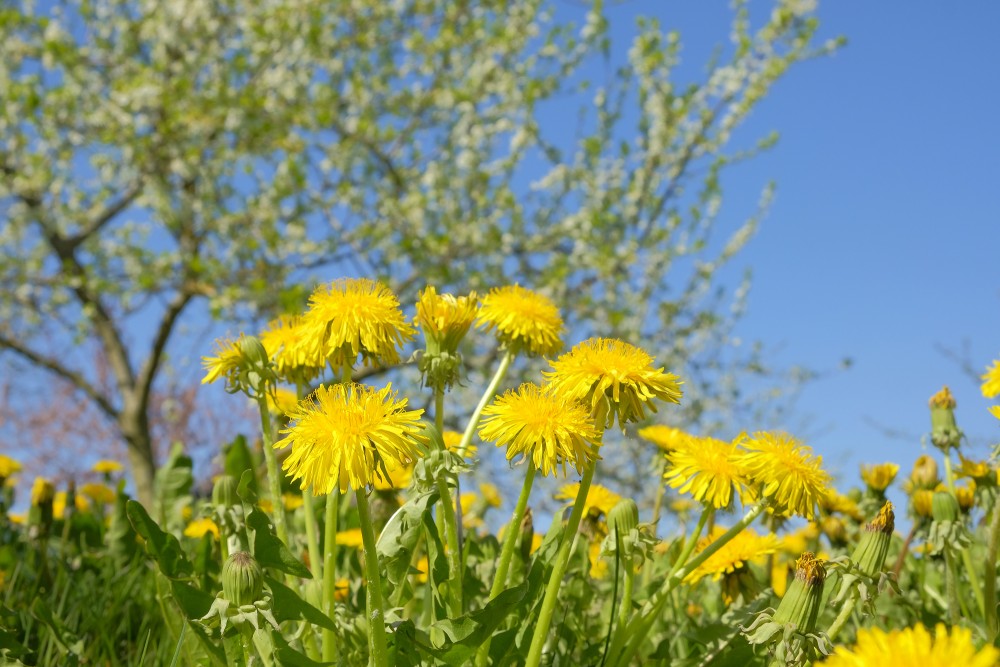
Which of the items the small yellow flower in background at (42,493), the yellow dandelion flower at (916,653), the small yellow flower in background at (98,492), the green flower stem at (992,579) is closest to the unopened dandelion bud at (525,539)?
the green flower stem at (992,579)

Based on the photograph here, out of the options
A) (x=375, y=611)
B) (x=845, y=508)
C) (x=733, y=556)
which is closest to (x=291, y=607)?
(x=375, y=611)

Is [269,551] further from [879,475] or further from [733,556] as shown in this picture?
[879,475]

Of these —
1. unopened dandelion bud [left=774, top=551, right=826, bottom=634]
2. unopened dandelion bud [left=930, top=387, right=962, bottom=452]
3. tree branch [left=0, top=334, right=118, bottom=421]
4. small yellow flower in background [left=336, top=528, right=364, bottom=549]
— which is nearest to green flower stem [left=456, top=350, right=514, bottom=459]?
unopened dandelion bud [left=774, top=551, right=826, bottom=634]

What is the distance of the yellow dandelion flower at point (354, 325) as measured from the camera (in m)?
1.24

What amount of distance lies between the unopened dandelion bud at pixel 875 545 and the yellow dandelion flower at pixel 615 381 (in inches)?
11.5

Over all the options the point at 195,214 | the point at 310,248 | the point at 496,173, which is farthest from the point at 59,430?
the point at 496,173

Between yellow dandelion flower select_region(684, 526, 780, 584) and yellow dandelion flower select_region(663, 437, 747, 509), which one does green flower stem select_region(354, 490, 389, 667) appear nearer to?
yellow dandelion flower select_region(663, 437, 747, 509)

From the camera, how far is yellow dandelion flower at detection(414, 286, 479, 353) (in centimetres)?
134

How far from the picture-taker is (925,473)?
189 cm

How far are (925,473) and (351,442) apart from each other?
57.0 inches

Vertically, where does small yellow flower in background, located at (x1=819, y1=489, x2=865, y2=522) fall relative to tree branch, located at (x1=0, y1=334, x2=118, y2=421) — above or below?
below

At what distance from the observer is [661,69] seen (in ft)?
23.6

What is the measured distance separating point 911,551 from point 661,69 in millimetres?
5464

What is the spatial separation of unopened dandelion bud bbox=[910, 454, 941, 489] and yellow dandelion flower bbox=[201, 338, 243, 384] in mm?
1457
